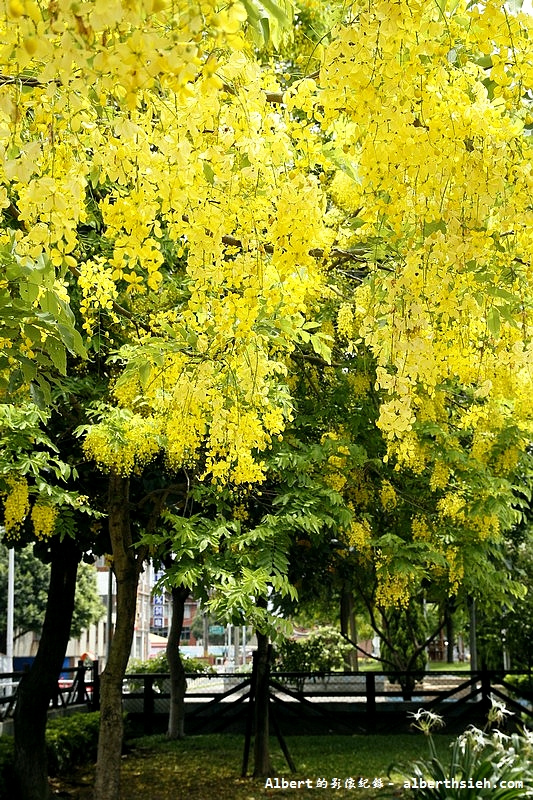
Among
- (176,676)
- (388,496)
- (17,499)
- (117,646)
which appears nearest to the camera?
(17,499)

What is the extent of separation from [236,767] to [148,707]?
3418 millimetres

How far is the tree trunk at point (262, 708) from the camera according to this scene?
8.98m

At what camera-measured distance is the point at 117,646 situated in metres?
7.27

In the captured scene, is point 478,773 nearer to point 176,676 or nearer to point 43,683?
point 43,683

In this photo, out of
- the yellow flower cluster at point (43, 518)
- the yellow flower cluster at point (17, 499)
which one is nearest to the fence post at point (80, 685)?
the yellow flower cluster at point (43, 518)

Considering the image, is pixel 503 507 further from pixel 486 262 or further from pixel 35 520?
pixel 486 262

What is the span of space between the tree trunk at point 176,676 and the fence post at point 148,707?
0.84m

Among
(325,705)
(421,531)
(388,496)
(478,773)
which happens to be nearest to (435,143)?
(478,773)

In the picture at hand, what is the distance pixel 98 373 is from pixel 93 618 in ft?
96.2

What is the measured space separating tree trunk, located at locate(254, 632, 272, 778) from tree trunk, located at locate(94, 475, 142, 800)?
199cm

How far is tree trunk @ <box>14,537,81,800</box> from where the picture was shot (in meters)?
7.81

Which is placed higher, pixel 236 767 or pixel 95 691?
pixel 95 691

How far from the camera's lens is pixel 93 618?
3450 cm

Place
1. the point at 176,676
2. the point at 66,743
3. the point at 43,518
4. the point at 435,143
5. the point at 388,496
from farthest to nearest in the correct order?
the point at 176,676, the point at 66,743, the point at 388,496, the point at 43,518, the point at 435,143
